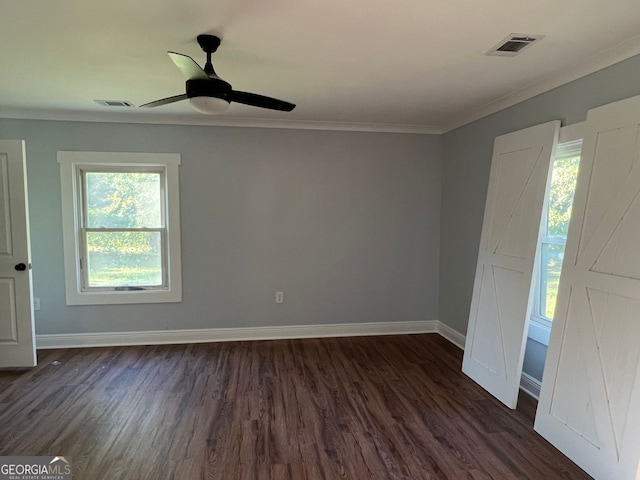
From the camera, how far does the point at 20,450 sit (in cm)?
218

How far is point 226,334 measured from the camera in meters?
4.05

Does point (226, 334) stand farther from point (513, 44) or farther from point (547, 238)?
point (513, 44)

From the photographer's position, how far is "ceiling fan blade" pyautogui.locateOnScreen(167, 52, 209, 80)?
168 centimetres

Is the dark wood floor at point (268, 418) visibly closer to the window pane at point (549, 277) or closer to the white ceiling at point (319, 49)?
the window pane at point (549, 277)

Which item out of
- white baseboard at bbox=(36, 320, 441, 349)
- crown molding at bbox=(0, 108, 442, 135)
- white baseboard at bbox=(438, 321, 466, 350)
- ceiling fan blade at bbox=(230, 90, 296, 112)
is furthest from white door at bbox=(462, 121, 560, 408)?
ceiling fan blade at bbox=(230, 90, 296, 112)

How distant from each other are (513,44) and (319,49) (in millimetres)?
1132

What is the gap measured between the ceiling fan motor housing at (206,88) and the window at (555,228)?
231 centimetres

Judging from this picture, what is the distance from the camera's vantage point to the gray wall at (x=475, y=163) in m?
2.28

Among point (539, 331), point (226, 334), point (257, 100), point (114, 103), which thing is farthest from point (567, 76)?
point (226, 334)

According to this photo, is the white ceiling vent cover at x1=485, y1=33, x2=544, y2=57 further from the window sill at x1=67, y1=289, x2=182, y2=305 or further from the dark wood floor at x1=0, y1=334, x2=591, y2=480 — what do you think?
the window sill at x1=67, y1=289, x2=182, y2=305

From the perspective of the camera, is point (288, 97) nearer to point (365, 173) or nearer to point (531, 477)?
point (365, 173)

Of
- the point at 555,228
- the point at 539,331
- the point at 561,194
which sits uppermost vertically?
the point at 561,194

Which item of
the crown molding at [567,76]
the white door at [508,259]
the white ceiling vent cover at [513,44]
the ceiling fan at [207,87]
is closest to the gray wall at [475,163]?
the crown molding at [567,76]

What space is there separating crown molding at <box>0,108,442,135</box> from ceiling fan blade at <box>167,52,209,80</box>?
2.02 m
